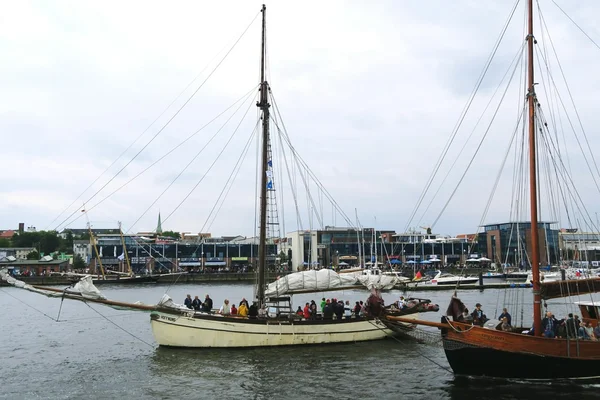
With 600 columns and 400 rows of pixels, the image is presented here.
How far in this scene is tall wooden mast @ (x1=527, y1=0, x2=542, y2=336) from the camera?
20531mm

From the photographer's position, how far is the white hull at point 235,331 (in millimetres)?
26469

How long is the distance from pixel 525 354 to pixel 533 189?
6576mm

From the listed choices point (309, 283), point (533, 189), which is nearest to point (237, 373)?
point (309, 283)

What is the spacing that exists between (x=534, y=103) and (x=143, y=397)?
1968 centimetres

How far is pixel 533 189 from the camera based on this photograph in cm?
2116

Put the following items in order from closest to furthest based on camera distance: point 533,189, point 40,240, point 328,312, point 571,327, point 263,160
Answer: point 571,327 → point 533,189 → point 328,312 → point 263,160 → point 40,240

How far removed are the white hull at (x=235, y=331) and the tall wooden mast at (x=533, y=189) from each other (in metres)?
8.08

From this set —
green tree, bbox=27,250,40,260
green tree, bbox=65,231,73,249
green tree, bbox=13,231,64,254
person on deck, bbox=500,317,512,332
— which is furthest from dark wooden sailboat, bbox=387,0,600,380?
green tree, bbox=65,231,73,249

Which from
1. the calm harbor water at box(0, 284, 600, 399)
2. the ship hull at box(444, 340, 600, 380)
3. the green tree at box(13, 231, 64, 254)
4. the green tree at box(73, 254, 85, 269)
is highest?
the green tree at box(13, 231, 64, 254)

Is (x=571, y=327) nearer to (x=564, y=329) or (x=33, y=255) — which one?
(x=564, y=329)

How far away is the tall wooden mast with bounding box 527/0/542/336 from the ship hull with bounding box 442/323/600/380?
101 centimetres

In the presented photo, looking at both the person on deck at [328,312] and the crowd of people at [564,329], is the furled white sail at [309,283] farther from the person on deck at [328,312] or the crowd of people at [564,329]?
the crowd of people at [564,329]

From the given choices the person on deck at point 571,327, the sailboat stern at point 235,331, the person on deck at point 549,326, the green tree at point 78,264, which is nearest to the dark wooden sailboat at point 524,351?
the person on deck at point 549,326

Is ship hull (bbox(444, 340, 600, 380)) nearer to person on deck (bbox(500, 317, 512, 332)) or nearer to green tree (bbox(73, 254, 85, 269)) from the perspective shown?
person on deck (bbox(500, 317, 512, 332))
